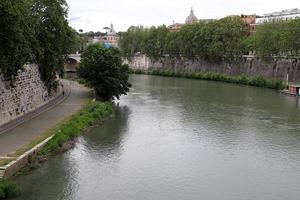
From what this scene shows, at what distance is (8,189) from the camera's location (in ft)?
52.7

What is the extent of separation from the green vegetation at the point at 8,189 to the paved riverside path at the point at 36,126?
294 centimetres

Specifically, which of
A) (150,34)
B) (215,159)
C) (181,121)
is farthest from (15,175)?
(150,34)

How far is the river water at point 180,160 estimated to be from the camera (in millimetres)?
17688

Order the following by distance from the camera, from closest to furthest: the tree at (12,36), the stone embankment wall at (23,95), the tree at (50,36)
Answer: the tree at (12,36), the stone embankment wall at (23,95), the tree at (50,36)

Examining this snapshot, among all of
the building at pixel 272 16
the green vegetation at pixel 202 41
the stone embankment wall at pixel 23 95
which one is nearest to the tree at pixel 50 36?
the stone embankment wall at pixel 23 95

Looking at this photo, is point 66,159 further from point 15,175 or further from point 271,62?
point 271,62

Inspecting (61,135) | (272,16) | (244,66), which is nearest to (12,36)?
(61,135)

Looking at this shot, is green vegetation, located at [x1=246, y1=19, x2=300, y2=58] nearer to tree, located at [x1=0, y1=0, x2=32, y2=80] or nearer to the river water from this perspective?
the river water

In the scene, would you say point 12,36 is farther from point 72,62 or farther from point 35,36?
point 72,62

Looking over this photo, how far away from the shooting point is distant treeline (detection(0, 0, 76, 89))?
23.0 m

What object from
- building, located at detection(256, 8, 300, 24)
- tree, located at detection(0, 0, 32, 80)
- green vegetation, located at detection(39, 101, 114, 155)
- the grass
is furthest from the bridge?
the grass

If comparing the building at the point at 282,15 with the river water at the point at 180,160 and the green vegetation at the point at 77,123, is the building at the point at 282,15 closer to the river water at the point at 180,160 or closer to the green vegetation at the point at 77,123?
the river water at the point at 180,160

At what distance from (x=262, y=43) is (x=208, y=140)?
1617 inches

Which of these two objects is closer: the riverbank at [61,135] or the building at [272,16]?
the riverbank at [61,135]
